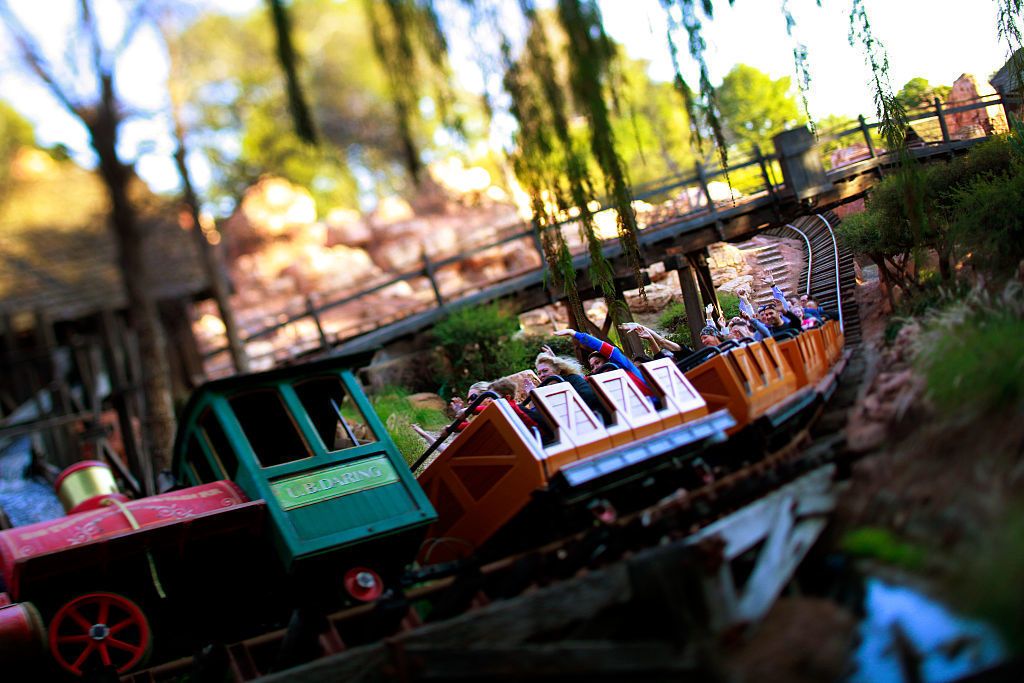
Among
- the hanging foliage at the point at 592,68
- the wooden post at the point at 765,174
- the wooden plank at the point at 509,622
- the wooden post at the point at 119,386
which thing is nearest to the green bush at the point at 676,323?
the wooden post at the point at 765,174

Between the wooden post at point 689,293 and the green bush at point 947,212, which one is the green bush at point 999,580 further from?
the wooden post at point 689,293

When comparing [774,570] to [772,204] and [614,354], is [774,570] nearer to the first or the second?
[614,354]

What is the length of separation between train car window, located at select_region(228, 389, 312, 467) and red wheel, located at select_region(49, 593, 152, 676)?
1.50m

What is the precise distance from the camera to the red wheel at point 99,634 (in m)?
6.39

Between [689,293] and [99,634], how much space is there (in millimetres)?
4725

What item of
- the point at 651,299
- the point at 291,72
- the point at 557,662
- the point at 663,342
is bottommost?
the point at 557,662

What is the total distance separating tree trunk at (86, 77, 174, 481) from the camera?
1427cm

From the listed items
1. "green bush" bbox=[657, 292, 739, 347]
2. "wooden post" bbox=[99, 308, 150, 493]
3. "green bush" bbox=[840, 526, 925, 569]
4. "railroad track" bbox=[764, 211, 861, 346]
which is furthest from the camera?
"wooden post" bbox=[99, 308, 150, 493]

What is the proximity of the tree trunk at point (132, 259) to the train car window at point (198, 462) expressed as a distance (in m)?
6.24

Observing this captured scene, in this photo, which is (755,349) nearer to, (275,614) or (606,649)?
(606,649)

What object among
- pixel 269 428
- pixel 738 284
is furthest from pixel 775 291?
pixel 269 428

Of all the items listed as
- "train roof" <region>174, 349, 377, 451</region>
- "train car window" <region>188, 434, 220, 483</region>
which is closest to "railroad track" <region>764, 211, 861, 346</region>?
"train roof" <region>174, 349, 377, 451</region>

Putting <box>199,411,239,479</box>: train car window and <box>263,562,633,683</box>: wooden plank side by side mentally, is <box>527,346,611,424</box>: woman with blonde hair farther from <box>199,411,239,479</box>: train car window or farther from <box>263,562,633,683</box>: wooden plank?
<box>199,411,239,479</box>: train car window

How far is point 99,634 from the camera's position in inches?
253
